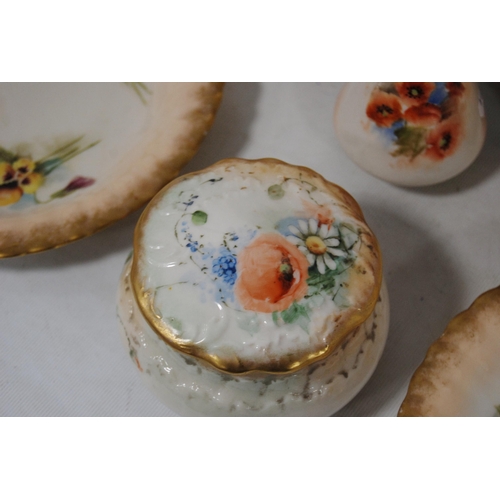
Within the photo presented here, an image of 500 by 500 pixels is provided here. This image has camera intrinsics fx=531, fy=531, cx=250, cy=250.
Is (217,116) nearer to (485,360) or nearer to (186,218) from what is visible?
(186,218)

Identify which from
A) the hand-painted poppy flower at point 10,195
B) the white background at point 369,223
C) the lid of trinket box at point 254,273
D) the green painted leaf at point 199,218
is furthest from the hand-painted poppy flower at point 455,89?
the hand-painted poppy flower at point 10,195

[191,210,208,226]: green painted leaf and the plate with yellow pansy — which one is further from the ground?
[191,210,208,226]: green painted leaf

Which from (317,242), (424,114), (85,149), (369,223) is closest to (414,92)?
(424,114)

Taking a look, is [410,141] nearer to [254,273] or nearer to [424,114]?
[424,114]

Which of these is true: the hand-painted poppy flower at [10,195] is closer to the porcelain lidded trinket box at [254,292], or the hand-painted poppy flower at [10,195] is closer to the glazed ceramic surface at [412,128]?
the porcelain lidded trinket box at [254,292]

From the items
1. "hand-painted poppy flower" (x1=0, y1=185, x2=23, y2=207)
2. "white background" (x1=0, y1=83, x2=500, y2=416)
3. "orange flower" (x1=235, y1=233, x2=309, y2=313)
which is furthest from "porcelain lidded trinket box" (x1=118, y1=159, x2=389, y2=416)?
"hand-painted poppy flower" (x1=0, y1=185, x2=23, y2=207)

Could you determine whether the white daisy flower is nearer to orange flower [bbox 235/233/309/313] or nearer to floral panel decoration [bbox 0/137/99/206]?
orange flower [bbox 235/233/309/313]
